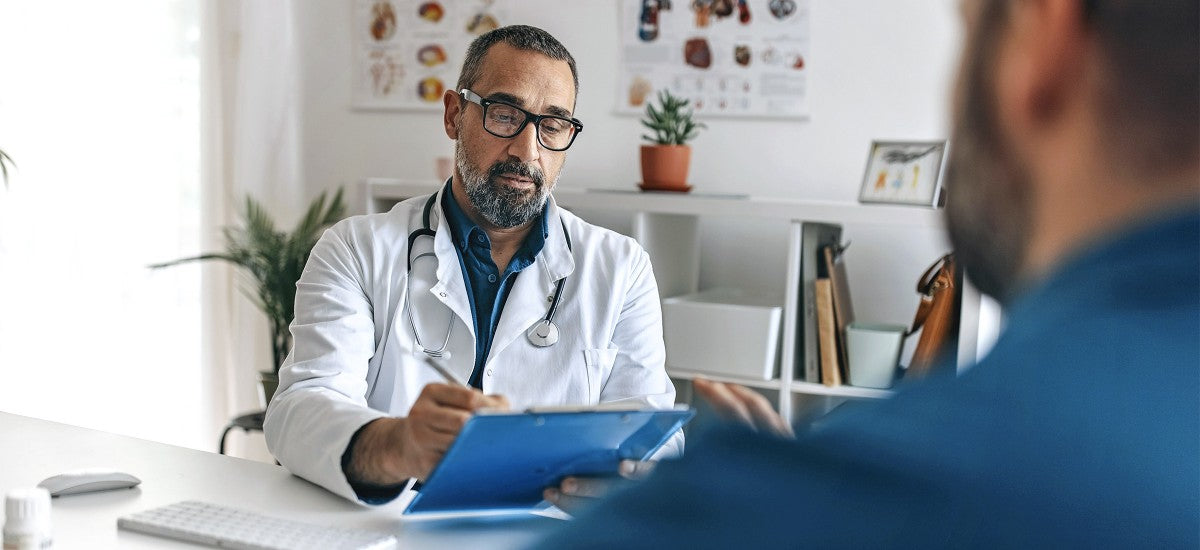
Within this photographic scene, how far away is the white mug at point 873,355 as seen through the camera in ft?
8.44

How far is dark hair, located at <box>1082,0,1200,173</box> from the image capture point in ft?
1.20

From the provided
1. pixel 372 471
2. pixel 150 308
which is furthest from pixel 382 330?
pixel 150 308

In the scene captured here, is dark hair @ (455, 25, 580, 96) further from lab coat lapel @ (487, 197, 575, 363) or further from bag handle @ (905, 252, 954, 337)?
bag handle @ (905, 252, 954, 337)

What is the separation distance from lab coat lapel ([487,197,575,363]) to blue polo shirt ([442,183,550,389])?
2 centimetres

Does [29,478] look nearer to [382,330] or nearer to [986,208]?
[382,330]

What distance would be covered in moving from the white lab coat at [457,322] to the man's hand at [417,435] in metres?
0.30

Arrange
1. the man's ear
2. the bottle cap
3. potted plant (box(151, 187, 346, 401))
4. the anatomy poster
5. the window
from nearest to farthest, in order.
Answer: the bottle cap < the man's ear < potted plant (box(151, 187, 346, 401)) < the anatomy poster < the window

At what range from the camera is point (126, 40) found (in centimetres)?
362

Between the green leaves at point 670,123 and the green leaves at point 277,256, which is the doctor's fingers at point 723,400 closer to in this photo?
the green leaves at point 670,123

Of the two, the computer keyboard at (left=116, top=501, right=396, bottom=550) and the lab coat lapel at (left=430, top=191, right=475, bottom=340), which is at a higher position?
the lab coat lapel at (left=430, top=191, right=475, bottom=340)

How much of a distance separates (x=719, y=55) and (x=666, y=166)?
0.39 metres

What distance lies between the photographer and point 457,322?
1979 millimetres

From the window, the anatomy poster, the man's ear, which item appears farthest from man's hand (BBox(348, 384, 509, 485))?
the window

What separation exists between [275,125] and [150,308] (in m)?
0.76
